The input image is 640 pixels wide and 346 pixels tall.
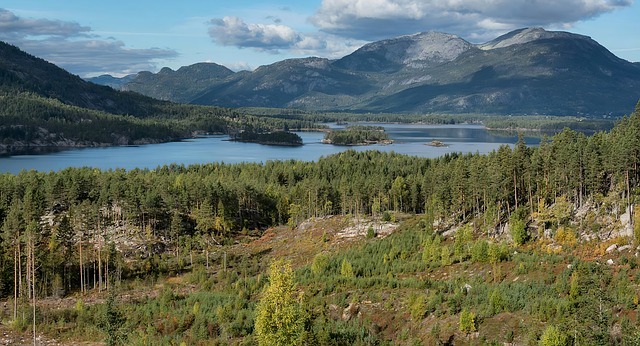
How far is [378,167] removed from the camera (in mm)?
143375

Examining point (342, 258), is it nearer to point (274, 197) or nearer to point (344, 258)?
point (344, 258)

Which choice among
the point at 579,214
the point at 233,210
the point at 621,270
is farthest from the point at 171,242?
the point at 621,270

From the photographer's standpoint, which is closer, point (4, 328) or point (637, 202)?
point (4, 328)

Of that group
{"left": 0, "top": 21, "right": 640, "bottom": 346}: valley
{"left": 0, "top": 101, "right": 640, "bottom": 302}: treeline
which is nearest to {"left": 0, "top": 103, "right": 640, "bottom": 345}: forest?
{"left": 0, "top": 21, "right": 640, "bottom": 346}: valley

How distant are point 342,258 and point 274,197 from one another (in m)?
46.9

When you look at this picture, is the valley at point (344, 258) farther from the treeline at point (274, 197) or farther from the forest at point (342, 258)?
the treeline at point (274, 197)

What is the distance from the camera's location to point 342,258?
72688mm

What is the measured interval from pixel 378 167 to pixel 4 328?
331 ft

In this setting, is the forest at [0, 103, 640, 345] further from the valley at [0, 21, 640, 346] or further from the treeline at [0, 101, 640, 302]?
the treeline at [0, 101, 640, 302]

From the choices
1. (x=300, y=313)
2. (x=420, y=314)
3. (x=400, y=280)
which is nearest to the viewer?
(x=300, y=313)

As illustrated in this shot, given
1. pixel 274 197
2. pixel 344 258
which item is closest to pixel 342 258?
pixel 344 258

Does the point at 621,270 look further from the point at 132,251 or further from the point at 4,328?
the point at 132,251

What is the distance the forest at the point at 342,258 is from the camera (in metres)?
42.0

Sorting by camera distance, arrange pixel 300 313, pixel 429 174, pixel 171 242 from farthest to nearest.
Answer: pixel 429 174, pixel 171 242, pixel 300 313
